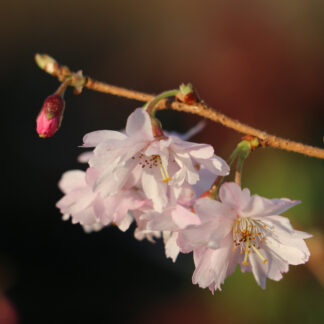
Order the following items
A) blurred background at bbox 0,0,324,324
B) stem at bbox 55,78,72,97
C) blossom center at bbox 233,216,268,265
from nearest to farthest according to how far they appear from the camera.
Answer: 1. blossom center at bbox 233,216,268,265
2. stem at bbox 55,78,72,97
3. blurred background at bbox 0,0,324,324

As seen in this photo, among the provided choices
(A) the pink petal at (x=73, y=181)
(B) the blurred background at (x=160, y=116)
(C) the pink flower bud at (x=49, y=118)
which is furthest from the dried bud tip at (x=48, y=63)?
(B) the blurred background at (x=160, y=116)

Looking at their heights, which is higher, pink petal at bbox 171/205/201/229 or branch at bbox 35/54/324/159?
branch at bbox 35/54/324/159

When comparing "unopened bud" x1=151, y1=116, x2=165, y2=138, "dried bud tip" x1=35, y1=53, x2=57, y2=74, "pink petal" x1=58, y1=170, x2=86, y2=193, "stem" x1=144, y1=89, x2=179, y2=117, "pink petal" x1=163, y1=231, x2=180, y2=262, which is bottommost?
"pink petal" x1=163, y1=231, x2=180, y2=262

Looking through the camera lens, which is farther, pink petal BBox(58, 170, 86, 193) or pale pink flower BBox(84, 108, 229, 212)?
pink petal BBox(58, 170, 86, 193)

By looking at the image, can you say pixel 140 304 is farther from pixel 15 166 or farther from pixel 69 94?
pixel 69 94

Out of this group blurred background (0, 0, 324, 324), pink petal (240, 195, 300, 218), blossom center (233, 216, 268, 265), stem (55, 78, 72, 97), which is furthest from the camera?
blurred background (0, 0, 324, 324)

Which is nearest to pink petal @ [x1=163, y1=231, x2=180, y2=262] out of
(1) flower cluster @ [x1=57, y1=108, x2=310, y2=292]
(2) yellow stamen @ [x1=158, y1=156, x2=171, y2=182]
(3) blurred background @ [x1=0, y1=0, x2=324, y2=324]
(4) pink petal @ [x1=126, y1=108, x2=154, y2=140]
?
(1) flower cluster @ [x1=57, y1=108, x2=310, y2=292]

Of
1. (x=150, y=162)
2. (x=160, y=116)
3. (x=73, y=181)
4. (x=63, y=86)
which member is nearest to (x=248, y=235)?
(x=150, y=162)

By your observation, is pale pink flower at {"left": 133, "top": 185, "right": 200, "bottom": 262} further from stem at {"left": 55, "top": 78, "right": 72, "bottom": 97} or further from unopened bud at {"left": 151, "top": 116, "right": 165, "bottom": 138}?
stem at {"left": 55, "top": 78, "right": 72, "bottom": 97}
